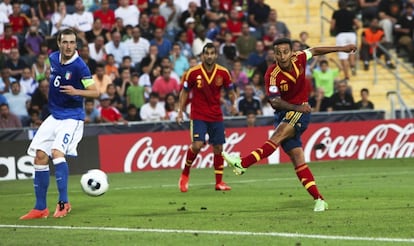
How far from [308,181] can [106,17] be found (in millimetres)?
15747

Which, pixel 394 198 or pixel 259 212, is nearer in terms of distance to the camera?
pixel 259 212

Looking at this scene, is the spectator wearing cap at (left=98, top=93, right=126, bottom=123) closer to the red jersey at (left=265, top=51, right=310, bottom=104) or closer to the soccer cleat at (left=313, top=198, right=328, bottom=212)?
the red jersey at (left=265, top=51, right=310, bottom=104)

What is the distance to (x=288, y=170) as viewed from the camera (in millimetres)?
23625

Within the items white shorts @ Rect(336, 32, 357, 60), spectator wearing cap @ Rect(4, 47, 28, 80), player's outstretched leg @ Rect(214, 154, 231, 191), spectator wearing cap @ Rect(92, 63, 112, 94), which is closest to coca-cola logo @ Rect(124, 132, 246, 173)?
spectator wearing cap @ Rect(92, 63, 112, 94)

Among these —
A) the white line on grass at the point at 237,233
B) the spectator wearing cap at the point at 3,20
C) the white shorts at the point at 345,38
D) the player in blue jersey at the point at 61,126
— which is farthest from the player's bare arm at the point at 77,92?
the white shorts at the point at 345,38

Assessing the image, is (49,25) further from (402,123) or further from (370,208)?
(370,208)

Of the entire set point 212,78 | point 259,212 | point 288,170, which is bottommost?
point 288,170

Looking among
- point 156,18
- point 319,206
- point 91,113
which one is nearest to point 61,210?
point 319,206

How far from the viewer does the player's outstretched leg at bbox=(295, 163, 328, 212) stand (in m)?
13.7

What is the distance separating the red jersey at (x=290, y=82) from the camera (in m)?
13.9

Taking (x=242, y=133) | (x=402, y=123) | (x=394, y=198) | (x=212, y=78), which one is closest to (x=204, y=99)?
(x=212, y=78)

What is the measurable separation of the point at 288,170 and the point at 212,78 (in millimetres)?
5552

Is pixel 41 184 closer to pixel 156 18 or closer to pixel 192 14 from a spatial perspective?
pixel 156 18

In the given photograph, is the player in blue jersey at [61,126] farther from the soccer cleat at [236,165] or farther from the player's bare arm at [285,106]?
the player's bare arm at [285,106]
